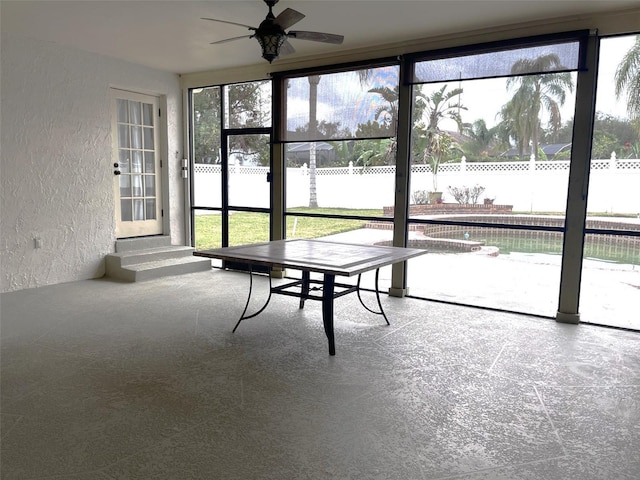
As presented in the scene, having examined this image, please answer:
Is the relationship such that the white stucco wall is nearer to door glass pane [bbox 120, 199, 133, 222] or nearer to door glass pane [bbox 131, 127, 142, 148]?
door glass pane [bbox 120, 199, 133, 222]

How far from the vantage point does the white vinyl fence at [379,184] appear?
6305 mm

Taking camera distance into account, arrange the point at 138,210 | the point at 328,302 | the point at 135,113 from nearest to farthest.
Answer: the point at 328,302
the point at 135,113
the point at 138,210

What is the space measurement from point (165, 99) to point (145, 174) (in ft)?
3.54

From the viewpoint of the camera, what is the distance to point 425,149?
27.8ft

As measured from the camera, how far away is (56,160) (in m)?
5.25

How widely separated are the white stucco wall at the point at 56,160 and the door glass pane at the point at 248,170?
143cm

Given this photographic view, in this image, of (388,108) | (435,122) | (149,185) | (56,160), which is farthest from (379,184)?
(56,160)

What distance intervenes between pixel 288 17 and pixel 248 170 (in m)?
3.42

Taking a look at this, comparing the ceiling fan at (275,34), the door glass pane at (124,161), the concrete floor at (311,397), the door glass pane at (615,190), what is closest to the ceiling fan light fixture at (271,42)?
the ceiling fan at (275,34)

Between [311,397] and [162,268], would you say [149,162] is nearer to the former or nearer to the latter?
[162,268]

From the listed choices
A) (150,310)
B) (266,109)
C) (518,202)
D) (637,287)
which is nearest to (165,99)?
(266,109)

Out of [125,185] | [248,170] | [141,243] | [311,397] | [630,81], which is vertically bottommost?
[311,397]

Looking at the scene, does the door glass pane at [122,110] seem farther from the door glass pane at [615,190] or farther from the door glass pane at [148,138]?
the door glass pane at [615,190]

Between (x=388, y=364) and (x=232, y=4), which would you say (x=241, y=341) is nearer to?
(x=388, y=364)
